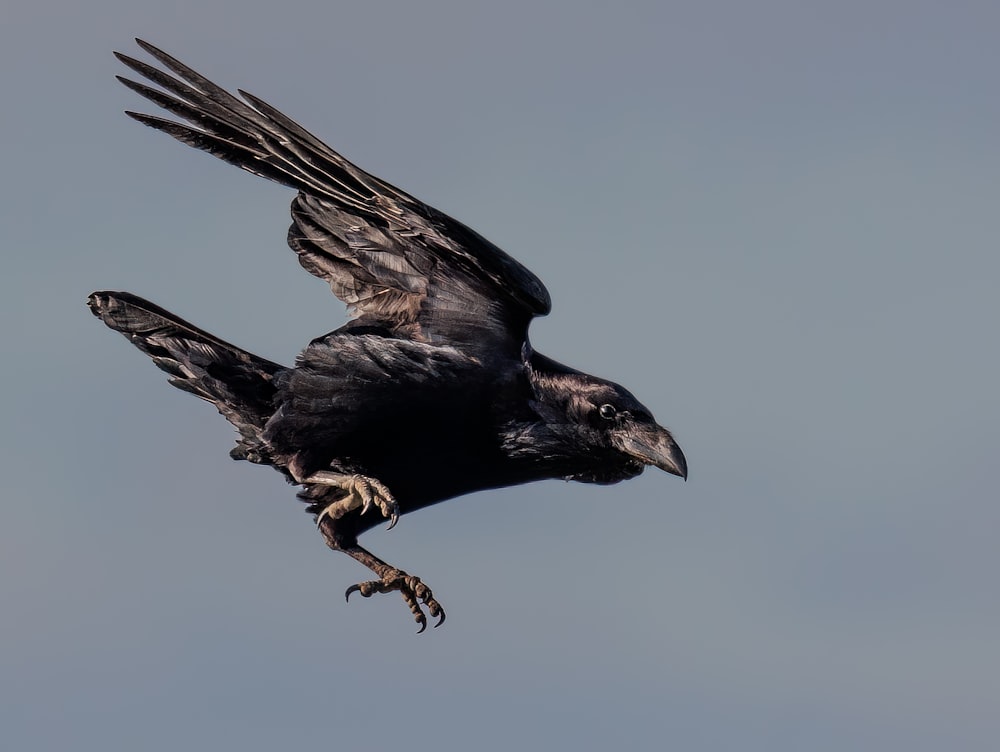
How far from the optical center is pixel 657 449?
1803 cm

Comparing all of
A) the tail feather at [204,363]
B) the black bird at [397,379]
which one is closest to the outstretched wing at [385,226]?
the black bird at [397,379]

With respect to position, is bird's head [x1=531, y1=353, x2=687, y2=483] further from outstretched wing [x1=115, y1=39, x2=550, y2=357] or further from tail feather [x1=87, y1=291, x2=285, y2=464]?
tail feather [x1=87, y1=291, x2=285, y2=464]

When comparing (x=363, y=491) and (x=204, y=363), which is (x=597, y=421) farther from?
(x=204, y=363)

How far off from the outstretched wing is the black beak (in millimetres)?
954

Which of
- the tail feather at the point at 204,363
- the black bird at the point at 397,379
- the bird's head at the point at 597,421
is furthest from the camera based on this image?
the tail feather at the point at 204,363

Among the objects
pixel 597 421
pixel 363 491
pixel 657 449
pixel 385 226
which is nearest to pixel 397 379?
pixel 363 491

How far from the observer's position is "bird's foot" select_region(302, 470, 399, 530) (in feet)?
58.7

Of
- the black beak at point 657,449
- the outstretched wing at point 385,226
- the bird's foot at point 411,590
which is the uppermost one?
the outstretched wing at point 385,226

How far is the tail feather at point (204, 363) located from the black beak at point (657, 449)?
2.34m

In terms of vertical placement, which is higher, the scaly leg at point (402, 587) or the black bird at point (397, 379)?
the black bird at point (397, 379)

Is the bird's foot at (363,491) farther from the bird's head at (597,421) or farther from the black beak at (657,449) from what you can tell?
the black beak at (657,449)

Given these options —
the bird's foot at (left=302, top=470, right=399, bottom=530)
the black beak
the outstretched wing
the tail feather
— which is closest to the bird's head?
the black beak

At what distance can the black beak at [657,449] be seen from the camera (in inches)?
706

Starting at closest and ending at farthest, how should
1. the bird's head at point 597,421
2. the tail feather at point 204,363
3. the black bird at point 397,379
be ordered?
the black bird at point 397,379 < the bird's head at point 597,421 < the tail feather at point 204,363
